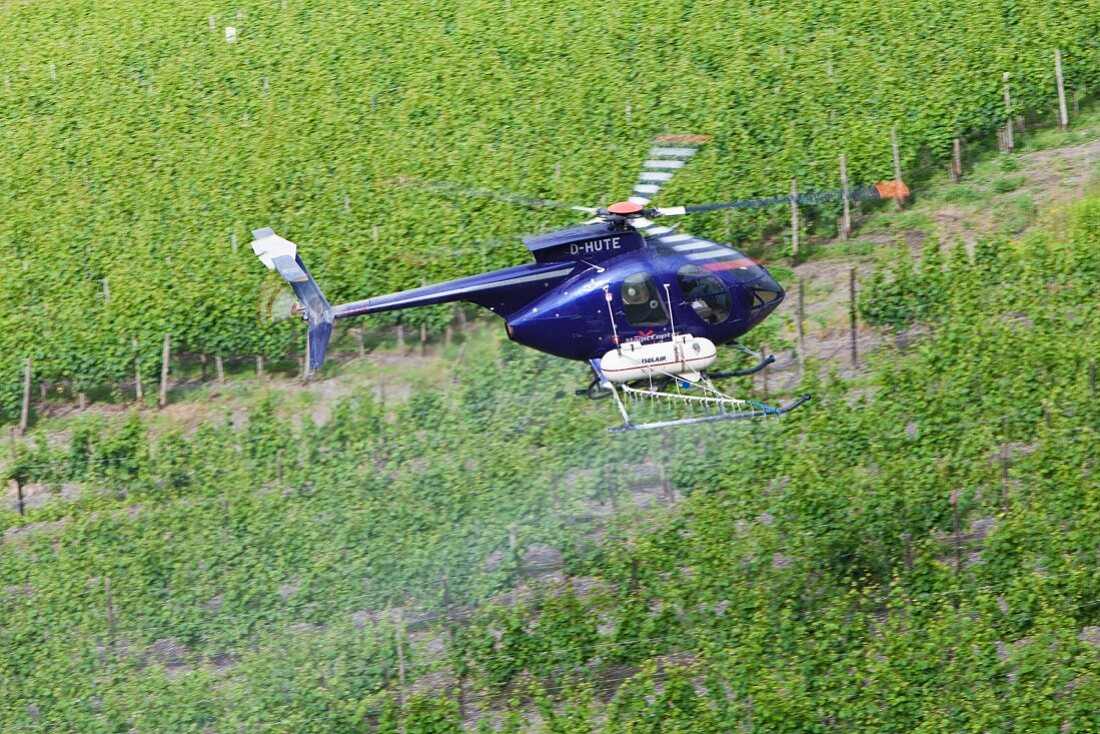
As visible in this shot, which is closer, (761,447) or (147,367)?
(761,447)

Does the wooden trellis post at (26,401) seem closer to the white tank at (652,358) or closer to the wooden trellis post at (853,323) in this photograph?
the white tank at (652,358)

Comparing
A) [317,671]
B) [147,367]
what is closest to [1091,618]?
[317,671]

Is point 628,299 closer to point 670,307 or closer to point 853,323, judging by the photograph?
point 670,307

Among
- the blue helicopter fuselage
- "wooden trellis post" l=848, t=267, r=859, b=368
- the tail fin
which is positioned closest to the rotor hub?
the blue helicopter fuselage

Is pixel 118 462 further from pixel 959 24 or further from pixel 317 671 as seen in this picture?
pixel 959 24

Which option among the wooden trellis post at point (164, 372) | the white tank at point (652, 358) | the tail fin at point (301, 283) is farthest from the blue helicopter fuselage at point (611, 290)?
the wooden trellis post at point (164, 372)

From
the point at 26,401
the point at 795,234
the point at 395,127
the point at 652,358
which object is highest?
the point at 395,127

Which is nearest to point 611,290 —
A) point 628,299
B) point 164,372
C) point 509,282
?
point 628,299
